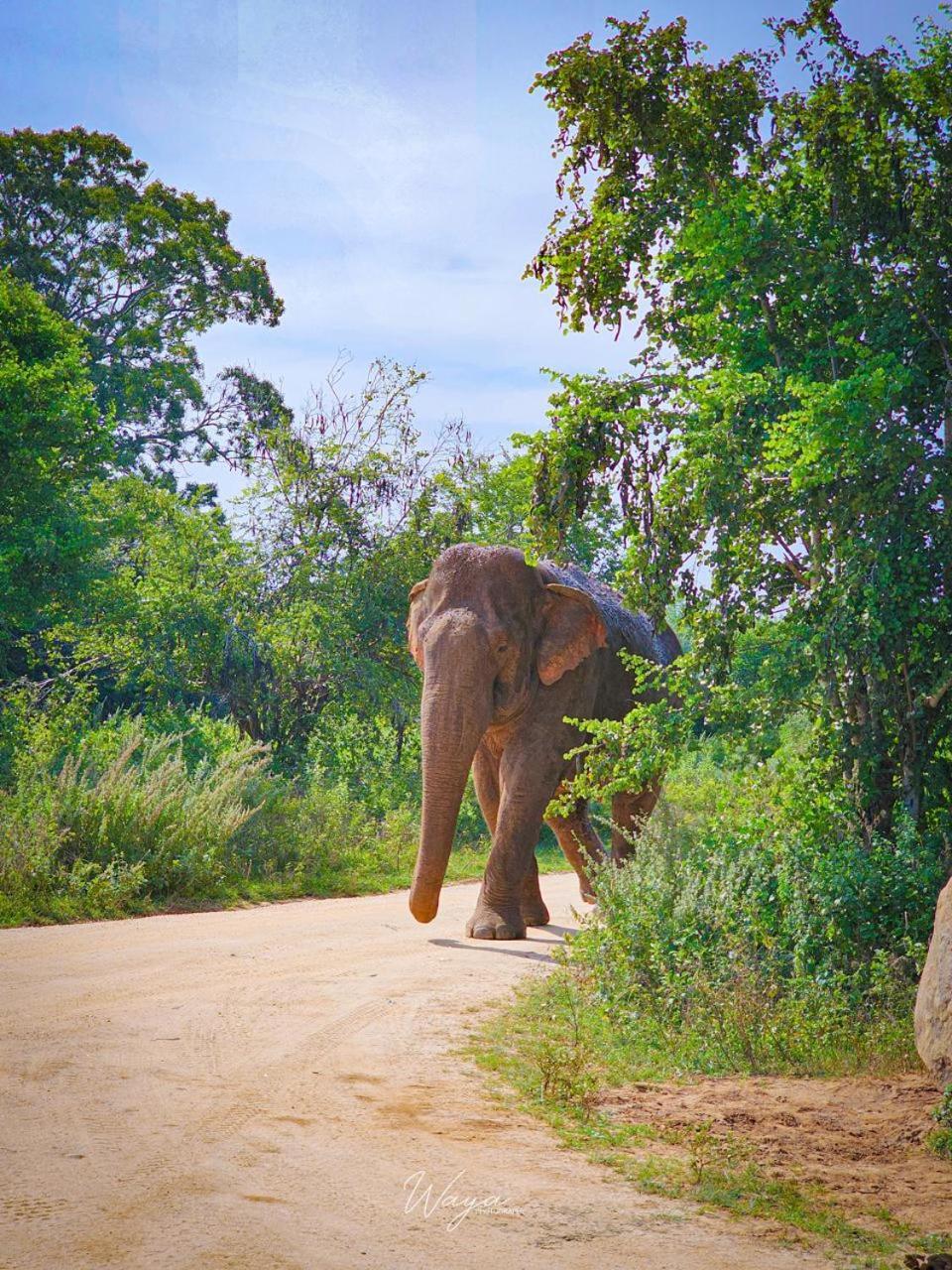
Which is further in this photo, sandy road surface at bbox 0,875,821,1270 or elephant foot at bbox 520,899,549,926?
elephant foot at bbox 520,899,549,926

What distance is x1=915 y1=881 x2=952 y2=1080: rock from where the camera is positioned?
5578 mm

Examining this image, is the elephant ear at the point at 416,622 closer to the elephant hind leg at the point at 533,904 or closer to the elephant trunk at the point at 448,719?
the elephant trunk at the point at 448,719

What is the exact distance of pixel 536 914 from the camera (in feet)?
39.5

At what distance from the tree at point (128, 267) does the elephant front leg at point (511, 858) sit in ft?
83.3

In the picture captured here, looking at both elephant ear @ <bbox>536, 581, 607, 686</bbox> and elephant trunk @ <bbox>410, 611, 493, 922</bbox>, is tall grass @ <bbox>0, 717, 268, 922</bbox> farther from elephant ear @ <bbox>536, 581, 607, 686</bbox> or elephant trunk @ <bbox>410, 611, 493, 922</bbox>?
elephant ear @ <bbox>536, 581, 607, 686</bbox>

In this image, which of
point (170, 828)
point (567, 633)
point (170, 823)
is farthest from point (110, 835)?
point (567, 633)

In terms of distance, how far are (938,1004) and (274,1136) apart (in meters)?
3.08

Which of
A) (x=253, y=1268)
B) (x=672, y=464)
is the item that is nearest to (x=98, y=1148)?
(x=253, y=1268)

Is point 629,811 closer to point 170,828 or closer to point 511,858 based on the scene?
point 511,858

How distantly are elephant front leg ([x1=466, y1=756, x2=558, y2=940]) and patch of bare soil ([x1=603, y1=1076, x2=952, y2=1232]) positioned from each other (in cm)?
471

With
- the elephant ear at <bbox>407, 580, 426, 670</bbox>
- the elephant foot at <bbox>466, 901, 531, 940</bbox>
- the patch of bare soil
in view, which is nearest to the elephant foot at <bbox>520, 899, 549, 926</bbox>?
the elephant foot at <bbox>466, 901, 531, 940</bbox>

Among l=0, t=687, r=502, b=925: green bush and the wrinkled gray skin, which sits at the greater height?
the wrinkled gray skin

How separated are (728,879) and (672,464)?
2956 mm

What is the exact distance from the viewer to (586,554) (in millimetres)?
27812
